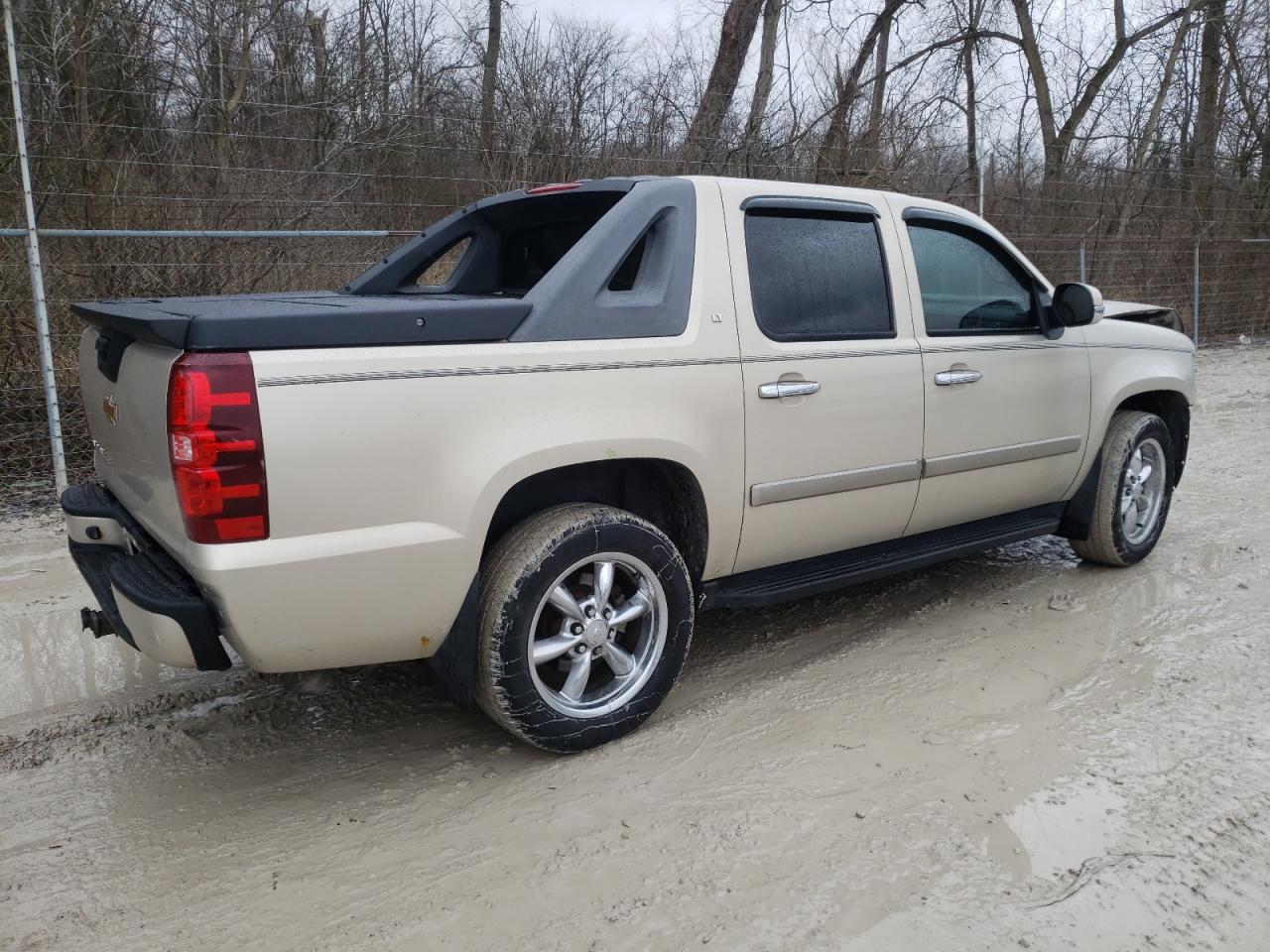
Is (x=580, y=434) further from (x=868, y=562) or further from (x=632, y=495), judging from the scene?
(x=868, y=562)

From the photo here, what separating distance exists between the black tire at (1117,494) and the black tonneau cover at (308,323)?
3168 millimetres

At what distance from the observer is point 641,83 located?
11.1m

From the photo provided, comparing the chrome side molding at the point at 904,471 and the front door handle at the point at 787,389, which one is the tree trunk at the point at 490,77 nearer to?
the chrome side molding at the point at 904,471

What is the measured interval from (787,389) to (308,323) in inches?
64.3

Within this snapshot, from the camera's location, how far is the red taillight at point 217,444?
8.07 ft

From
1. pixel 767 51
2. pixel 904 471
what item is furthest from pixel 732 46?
pixel 904 471

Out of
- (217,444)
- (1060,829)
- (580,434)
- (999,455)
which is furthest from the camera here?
(999,455)

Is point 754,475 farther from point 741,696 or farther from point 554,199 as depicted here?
point 554,199

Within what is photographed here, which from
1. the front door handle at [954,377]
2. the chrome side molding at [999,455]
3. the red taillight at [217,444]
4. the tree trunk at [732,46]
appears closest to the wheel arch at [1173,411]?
the chrome side molding at [999,455]

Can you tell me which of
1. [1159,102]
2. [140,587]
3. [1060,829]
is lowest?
[1060,829]

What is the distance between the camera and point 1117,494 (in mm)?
4816

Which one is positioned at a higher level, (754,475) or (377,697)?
(754,475)

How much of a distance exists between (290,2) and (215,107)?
2.91 meters

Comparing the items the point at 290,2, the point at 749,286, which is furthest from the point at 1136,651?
the point at 290,2
